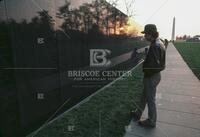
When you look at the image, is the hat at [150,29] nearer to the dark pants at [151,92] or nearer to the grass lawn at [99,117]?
the dark pants at [151,92]

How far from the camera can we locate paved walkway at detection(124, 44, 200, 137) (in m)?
3.42

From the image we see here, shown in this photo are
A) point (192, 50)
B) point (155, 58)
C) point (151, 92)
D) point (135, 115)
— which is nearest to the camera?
point (155, 58)

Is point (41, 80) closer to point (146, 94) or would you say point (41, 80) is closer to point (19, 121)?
point (19, 121)

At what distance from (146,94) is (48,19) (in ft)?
7.16

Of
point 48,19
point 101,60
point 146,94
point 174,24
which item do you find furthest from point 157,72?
point 48,19

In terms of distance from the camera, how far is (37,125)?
3.52m

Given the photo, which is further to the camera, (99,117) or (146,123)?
(99,117)

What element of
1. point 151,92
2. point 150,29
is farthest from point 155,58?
point 151,92

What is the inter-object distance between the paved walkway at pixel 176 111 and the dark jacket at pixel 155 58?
100cm

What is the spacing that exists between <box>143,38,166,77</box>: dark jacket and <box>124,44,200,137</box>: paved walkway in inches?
39.5

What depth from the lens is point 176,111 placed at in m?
4.27

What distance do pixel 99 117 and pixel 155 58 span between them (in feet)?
5.44

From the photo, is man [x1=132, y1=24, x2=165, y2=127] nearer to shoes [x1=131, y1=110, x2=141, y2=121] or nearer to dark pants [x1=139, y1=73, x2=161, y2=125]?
dark pants [x1=139, y1=73, x2=161, y2=125]

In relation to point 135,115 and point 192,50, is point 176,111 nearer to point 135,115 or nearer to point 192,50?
point 135,115
